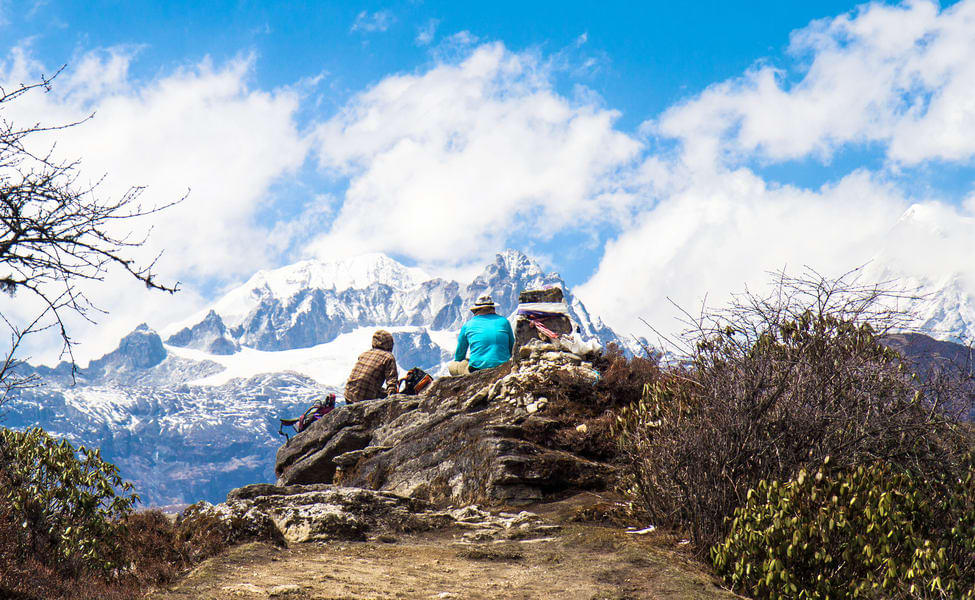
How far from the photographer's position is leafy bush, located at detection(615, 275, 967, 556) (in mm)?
7637

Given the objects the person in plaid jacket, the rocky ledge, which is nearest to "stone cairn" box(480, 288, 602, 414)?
the rocky ledge

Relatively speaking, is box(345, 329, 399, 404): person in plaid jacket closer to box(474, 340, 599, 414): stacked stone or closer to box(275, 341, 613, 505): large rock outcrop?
box(275, 341, 613, 505): large rock outcrop

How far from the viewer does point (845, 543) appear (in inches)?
253

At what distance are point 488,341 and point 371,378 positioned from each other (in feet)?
10.0

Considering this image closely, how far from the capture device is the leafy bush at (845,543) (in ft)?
20.3

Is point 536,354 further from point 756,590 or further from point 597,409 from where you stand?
point 756,590

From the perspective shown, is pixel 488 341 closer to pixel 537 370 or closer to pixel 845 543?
pixel 537 370

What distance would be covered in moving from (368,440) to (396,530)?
5828mm

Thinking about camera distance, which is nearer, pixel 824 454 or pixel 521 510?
pixel 824 454

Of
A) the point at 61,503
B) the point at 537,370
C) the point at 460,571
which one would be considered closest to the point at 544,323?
the point at 537,370

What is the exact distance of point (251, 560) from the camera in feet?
23.5

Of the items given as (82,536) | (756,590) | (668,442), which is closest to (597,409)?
(668,442)

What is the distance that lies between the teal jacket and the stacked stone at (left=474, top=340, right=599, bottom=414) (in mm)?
2105

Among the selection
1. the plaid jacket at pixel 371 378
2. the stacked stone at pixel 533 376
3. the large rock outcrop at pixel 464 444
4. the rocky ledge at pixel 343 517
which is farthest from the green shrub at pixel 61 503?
the plaid jacket at pixel 371 378
